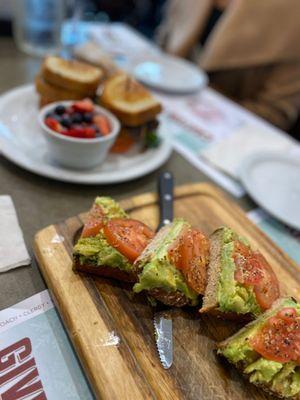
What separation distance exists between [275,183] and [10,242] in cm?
105

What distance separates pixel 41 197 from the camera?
4.50 ft

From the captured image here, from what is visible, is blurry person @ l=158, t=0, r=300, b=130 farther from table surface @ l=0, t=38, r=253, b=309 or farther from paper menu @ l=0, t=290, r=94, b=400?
paper menu @ l=0, t=290, r=94, b=400

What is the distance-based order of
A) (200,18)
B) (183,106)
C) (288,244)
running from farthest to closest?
(200,18)
(183,106)
(288,244)

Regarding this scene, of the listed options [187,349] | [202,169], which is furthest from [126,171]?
[187,349]

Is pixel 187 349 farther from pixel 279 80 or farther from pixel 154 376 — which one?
pixel 279 80

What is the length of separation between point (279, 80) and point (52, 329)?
2.75 metres

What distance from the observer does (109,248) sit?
1.03 m

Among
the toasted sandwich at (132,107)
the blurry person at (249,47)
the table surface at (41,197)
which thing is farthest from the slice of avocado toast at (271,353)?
the blurry person at (249,47)

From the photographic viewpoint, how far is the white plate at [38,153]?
1.42m

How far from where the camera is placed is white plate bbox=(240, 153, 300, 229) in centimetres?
150

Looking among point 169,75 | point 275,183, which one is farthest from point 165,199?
point 169,75

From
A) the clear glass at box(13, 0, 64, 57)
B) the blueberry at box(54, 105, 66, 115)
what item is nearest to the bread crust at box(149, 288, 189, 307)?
the blueberry at box(54, 105, 66, 115)

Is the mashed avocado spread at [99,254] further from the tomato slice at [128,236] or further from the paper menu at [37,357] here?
the paper menu at [37,357]

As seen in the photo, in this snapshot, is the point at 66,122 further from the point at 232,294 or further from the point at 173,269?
the point at 232,294
